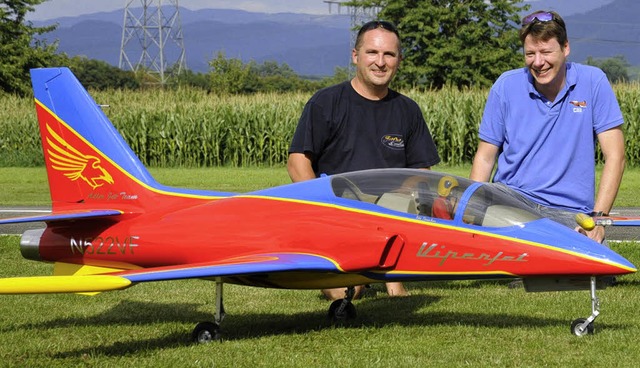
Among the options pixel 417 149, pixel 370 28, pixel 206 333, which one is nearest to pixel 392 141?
pixel 417 149

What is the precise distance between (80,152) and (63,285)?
240 cm

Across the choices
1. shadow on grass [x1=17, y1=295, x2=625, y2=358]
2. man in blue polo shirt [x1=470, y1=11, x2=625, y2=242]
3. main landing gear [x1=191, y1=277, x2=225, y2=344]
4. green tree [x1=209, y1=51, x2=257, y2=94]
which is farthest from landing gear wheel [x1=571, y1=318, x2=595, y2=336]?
→ green tree [x1=209, y1=51, x2=257, y2=94]

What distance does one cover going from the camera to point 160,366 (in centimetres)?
695

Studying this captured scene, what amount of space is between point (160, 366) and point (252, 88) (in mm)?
81143

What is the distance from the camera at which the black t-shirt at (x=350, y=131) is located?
9.13 meters

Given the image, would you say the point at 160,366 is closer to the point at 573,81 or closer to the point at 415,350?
the point at 415,350

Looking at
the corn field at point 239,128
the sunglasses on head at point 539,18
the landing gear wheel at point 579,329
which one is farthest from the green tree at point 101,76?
the landing gear wheel at point 579,329

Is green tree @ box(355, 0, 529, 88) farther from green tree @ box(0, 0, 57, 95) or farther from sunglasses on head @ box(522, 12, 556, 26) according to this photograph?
sunglasses on head @ box(522, 12, 556, 26)

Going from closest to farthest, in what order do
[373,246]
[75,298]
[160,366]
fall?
[160,366] < [373,246] < [75,298]

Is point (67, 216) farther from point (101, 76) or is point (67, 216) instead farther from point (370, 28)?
point (101, 76)

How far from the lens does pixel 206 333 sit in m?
7.80

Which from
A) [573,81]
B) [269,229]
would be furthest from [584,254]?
[269,229]

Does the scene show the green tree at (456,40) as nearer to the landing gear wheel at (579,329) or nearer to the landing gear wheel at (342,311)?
the landing gear wheel at (342,311)

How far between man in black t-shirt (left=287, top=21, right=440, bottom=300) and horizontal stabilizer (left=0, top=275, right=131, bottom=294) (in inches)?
108
